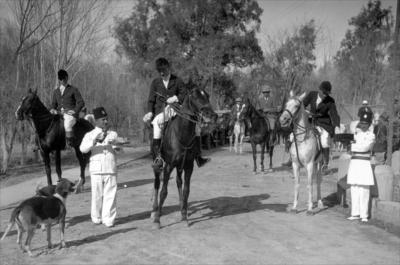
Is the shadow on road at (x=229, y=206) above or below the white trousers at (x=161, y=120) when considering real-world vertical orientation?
below

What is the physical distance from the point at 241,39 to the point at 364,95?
11.2m

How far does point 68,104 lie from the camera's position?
11195 mm

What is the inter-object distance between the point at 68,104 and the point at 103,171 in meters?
4.31

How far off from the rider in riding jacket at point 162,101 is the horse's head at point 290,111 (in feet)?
6.24

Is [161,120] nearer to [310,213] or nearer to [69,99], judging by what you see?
[310,213]

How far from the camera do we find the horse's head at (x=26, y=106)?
10.4 meters

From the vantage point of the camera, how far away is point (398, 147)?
1619cm

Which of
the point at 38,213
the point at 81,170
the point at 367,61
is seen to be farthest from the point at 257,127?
the point at 367,61

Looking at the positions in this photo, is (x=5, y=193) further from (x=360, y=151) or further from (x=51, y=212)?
(x=360, y=151)

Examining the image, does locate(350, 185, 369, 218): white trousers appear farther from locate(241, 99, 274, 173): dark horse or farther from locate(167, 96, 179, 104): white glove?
locate(241, 99, 274, 173): dark horse

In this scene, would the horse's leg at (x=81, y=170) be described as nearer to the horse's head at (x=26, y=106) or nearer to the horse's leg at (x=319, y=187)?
the horse's head at (x=26, y=106)

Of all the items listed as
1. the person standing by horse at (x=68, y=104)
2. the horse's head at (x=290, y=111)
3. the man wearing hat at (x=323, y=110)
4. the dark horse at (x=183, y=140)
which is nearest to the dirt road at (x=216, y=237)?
the dark horse at (x=183, y=140)

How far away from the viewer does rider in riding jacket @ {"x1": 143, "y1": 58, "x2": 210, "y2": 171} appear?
809 centimetres

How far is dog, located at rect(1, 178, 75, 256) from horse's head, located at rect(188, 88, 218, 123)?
256 centimetres
